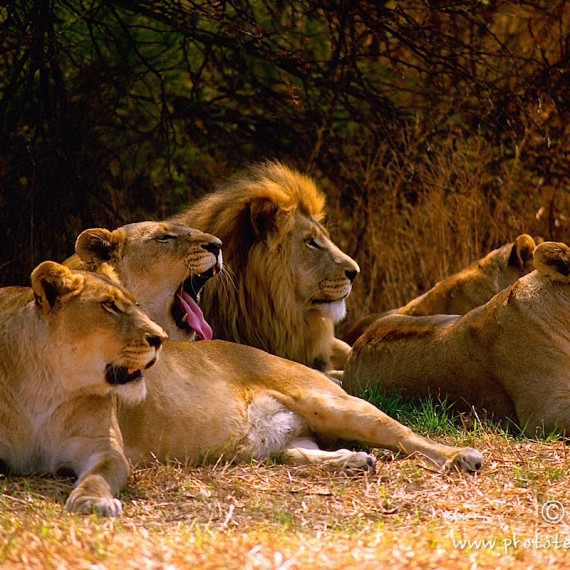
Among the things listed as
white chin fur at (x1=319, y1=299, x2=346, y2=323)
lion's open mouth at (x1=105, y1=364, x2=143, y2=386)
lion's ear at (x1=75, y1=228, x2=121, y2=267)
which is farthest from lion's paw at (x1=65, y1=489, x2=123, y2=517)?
white chin fur at (x1=319, y1=299, x2=346, y2=323)

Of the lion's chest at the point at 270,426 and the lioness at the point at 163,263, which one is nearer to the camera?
the lion's chest at the point at 270,426

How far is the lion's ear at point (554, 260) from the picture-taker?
215 inches

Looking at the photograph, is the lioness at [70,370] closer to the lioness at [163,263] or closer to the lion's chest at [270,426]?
the lion's chest at [270,426]

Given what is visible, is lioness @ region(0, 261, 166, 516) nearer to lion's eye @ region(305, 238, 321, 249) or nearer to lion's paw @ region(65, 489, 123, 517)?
lion's paw @ region(65, 489, 123, 517)

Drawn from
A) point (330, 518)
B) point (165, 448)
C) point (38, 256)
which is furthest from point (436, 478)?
point (38, 256)

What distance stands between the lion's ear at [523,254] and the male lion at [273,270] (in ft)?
3.74

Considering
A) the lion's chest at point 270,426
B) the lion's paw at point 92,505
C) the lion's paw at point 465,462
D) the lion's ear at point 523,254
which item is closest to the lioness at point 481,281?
the lion's ear at point 523,254

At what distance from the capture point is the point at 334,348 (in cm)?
723

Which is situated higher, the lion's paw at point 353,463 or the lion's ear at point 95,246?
the lion's ear at point 95,246

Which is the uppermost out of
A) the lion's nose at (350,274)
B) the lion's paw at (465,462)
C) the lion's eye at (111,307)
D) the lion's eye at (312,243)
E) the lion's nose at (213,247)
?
the lion's eye at (111,307)

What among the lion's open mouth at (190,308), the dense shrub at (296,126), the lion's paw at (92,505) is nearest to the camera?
the lion's paw at (92,505)

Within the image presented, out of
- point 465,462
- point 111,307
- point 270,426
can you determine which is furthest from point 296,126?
point 111,307

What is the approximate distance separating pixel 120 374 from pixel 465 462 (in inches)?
53.6

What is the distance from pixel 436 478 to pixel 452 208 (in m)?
4.01
